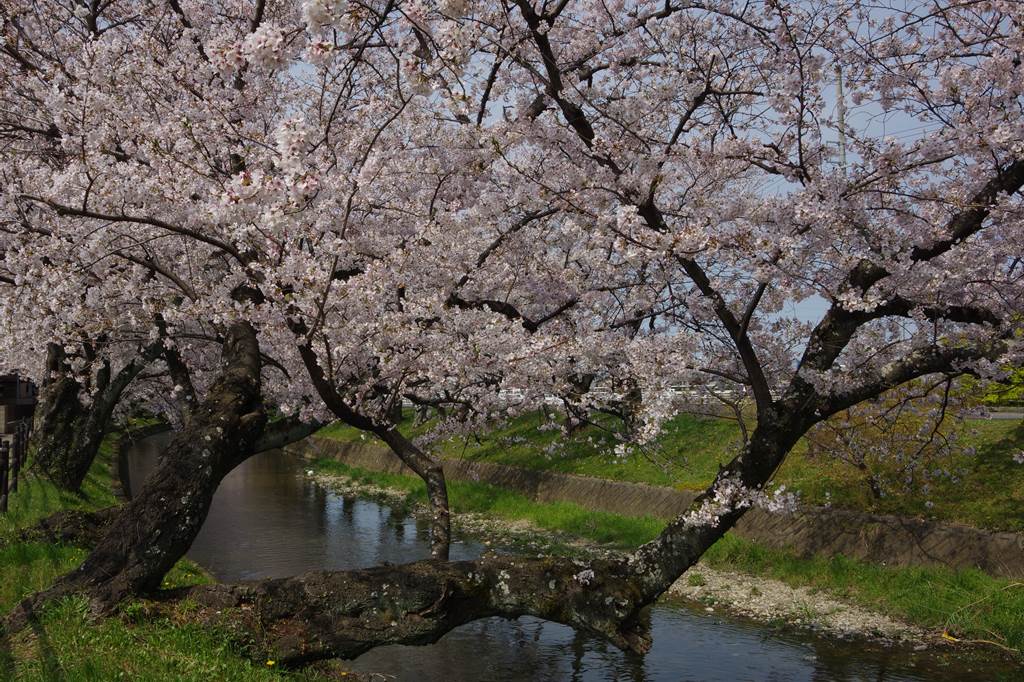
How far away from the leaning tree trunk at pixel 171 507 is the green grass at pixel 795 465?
4890 millimetres

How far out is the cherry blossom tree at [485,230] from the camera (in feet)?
24.6

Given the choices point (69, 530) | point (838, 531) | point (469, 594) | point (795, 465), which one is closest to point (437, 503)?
point (469, 594)

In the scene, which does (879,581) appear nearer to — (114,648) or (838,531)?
(838,531)

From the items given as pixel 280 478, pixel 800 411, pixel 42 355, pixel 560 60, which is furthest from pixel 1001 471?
pixel 280 478

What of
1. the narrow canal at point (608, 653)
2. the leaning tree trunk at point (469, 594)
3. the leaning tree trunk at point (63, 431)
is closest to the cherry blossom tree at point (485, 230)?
the leaning tree trunk at point (469, 594)

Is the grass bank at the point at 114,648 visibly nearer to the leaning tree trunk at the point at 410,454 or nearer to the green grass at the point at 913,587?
the leaning tree trunk at the point at 410,454

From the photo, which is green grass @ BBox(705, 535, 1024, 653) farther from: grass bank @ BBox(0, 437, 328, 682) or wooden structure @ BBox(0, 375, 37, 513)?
wooden structure @ BBox(0, 375, 37, 513)

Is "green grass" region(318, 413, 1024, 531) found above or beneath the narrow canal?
above

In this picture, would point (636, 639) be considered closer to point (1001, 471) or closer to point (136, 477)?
point (1001, 471)

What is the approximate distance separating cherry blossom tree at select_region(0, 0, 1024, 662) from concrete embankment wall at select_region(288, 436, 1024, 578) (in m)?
3.61

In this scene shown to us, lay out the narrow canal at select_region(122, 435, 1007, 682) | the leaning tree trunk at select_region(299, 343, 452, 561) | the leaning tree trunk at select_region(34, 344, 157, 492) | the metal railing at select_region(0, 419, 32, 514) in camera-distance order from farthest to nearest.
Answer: the leaning tree trunk at select_region(34, 344, 157, 492)
the metal railing at select_region(0, 419, 32, 514)
the narrow canal at select_region(122, 435, 1007, 682)
the leaning tree trunk at select_region(299, 343, 452, 561)

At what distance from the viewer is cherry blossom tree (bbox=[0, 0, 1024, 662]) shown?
7484 mm

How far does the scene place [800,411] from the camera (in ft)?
27.7

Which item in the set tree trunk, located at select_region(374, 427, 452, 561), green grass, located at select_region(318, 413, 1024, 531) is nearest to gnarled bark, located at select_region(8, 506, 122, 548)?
tree trunk, located at select_region(374, 427, 452, 561)
